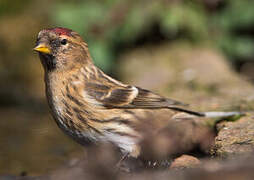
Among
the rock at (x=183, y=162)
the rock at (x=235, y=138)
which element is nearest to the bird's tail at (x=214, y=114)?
the rock at (x=235, y=138)

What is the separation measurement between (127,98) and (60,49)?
2.41 ft

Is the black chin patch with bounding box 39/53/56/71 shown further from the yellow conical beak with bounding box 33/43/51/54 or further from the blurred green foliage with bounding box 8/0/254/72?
the blurred green foliage with bounding box 8/0/254/72

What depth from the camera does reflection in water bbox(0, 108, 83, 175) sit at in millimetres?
4984

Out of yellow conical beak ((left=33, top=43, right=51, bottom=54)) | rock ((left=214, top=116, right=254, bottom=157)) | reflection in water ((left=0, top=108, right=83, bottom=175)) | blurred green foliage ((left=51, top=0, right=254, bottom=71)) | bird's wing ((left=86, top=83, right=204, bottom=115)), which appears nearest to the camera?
rock ((left=214, top=116, right=254, bottom=157))

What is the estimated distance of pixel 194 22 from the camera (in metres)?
6.83

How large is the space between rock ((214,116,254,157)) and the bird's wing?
20.6 inches

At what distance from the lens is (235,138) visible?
11.3 feet

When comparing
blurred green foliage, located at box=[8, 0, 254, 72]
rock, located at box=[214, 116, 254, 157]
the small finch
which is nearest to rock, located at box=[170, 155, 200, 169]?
rock, located at box=[214, 116, 254, 157]

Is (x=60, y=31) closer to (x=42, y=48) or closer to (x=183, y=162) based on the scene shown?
(x=42, y=48)

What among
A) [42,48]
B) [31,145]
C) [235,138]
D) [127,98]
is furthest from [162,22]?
[235,138]

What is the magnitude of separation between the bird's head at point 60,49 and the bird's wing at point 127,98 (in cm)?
27

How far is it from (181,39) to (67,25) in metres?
1.71

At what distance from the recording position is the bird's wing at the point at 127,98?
4.11 metres

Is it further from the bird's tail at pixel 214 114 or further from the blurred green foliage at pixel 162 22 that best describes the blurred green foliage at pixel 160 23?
the bird's tail at pixel 214 114
